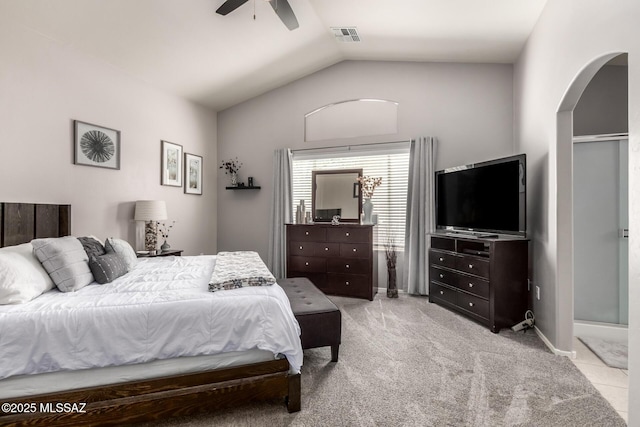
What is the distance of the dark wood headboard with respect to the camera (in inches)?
109

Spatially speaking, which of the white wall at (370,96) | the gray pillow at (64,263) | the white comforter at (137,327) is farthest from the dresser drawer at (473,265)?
the gray pillow at (64,263)

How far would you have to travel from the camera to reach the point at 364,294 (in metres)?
4.40

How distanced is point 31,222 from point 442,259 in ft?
13.9

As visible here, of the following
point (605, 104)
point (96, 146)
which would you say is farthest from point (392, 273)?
point (96, 146)

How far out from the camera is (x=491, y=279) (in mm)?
3201

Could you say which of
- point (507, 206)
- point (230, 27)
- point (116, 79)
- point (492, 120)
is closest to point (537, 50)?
point (492, 120)

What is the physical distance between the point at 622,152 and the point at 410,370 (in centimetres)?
285

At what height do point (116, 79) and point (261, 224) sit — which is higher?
point (116, 79)

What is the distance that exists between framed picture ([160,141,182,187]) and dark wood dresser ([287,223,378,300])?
72.5 inches

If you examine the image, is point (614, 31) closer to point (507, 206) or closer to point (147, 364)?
point (507, 206)

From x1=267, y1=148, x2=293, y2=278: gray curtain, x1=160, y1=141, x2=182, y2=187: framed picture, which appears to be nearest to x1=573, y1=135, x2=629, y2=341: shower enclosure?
x1=267, y1=148, x2=293, y2=278: gray curtain

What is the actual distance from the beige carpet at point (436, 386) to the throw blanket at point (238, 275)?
2.46ft

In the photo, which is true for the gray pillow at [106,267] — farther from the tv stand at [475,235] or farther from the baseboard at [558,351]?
the baseboard at [558,351]

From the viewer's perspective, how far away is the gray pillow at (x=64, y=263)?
217 cm
